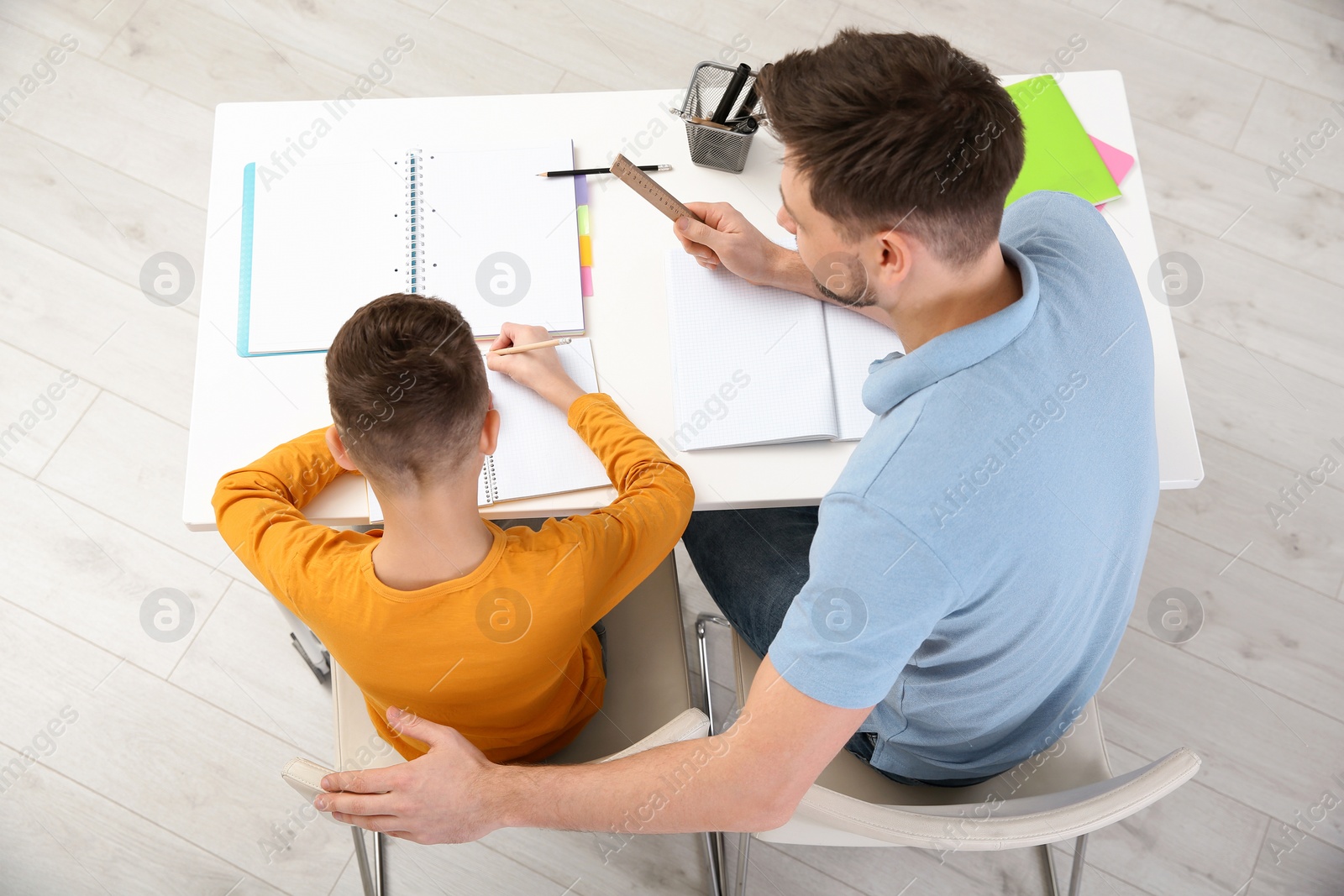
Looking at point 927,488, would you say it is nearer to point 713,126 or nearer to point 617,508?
point 617,508

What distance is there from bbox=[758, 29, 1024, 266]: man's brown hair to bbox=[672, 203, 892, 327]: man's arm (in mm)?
259

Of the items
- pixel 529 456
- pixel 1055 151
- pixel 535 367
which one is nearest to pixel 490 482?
pixel 529 456

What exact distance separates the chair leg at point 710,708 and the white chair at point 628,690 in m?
0.38

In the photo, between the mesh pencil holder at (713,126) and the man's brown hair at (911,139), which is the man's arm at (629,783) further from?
the mesh pencil holder at (713,126)

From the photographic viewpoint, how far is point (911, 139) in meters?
0.90

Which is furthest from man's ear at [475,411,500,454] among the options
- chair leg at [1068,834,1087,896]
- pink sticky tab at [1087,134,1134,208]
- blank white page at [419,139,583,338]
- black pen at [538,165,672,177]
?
chair leg at [1068,834,1087,896]

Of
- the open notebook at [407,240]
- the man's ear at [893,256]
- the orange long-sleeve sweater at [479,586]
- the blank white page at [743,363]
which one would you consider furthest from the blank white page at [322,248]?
the man's ear at [893,256]

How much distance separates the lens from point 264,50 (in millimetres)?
A: 2305

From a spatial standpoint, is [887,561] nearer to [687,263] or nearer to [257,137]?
[687,263]

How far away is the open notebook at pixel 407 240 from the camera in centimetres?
124

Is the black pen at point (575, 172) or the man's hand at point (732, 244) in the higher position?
the black pen at point (575, 172)

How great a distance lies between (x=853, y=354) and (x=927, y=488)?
0.42 m

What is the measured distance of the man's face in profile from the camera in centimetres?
101

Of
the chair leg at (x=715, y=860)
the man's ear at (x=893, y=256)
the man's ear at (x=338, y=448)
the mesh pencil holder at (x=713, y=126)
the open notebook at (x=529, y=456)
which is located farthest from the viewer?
the chair leg at (x=715, y=860)
